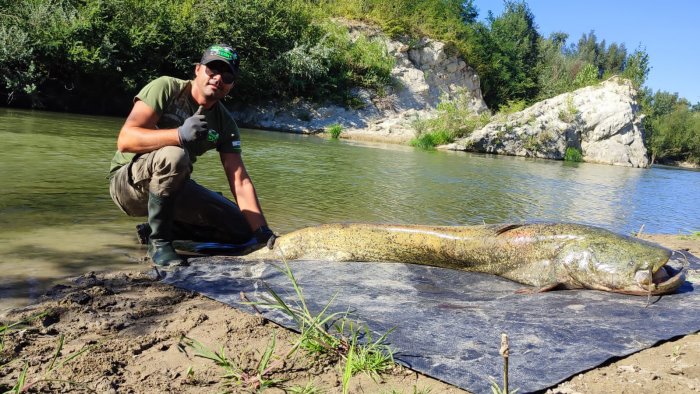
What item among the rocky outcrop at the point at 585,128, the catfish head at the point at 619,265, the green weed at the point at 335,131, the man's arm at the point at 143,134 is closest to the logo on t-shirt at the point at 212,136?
the man's arm at the point at 143,134

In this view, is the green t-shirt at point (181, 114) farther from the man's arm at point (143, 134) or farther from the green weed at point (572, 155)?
the green weed at point (572, 155)

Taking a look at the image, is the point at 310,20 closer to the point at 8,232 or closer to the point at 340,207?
the point at 340,207

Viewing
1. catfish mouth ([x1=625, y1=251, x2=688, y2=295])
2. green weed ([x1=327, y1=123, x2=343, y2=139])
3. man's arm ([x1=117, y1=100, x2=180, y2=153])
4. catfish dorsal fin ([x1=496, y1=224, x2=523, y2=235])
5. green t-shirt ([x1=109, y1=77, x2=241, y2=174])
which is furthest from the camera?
green weed ([x1=327, y1=123, x2=343, y2=139])

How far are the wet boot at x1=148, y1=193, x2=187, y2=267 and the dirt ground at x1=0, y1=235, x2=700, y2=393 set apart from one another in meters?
0.73

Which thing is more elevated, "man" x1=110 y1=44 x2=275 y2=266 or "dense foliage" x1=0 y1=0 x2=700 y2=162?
"dense foliage" x1=0 y1=0 x2=700 y2=162

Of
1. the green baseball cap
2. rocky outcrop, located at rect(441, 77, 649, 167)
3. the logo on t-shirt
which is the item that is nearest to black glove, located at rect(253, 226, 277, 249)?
the logo on t-shirt

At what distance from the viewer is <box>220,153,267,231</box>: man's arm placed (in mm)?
3867

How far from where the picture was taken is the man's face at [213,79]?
136 inches

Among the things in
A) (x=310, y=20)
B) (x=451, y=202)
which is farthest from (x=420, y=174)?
(x=310, y=20)

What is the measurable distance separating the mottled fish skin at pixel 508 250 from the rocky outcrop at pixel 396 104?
18.1 m

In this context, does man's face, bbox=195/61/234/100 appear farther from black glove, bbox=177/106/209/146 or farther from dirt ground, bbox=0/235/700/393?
dirt ground, bbox=0/235/700/393

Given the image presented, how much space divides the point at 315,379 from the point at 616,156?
76.3 ft

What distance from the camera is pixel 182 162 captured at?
3.34 meters

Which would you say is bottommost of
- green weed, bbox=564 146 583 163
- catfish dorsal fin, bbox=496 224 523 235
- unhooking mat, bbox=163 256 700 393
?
unhooking mat, bbox=163 256 700 393
